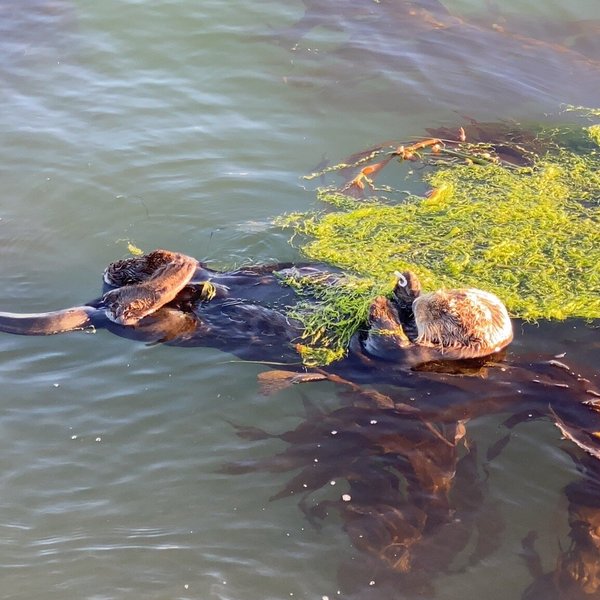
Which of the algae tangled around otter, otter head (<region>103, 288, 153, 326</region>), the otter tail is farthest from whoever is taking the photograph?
the algae tangled around otter

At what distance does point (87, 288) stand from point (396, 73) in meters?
4.65

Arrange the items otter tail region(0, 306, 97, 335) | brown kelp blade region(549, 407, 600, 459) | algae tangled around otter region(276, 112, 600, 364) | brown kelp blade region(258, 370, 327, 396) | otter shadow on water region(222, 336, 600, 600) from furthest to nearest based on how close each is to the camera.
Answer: algae tangled around otter region(276, 112, 600, 364)
otter tail region(0, 306, 97, 335)
brown kelp blade region(258, 370, 327, 396)
brown kelp blade region(549, 407, 600, 459)
otter shadow on water region(222, 336, 600, 600)

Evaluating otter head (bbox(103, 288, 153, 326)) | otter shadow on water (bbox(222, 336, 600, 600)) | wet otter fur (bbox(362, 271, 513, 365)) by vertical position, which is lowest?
otter shadow on water (bbox(222, 336, 600, 600))

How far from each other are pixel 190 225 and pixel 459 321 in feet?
8.73

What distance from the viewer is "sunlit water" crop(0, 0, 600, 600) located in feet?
12.1

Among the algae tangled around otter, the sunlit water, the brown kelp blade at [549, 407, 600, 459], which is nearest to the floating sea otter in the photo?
the algae tangled around otter

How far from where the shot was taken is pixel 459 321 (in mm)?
4230

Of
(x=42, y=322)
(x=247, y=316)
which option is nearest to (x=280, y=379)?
(x=247, y=316)

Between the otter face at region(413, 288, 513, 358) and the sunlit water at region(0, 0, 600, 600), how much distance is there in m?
0.48

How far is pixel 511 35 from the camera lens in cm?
921

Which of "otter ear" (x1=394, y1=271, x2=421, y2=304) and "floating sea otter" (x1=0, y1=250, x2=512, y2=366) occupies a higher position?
"otter ear" (x1=394, y1=271, x2=421, y2=304)

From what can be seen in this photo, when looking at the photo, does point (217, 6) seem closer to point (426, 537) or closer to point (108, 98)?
point (108, 98)

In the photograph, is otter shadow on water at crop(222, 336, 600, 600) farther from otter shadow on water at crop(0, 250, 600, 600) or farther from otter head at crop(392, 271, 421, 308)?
otter head at crop(392, 271, 421, 308)

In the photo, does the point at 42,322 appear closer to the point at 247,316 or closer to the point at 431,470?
the point at 247,316
